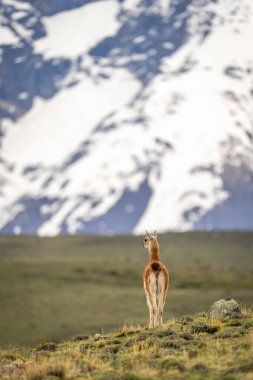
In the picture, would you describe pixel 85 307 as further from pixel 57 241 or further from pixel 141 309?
pixel 57 241

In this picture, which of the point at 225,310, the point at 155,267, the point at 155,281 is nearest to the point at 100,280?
the point at 225,310

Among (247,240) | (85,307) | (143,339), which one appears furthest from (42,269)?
(143,339)

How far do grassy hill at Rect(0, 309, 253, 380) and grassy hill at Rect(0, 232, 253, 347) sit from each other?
6402cm

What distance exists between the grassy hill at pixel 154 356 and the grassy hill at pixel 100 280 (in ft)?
210

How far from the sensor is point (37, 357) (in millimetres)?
22906

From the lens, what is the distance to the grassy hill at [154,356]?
18703 mm

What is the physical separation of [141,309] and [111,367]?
96.7m

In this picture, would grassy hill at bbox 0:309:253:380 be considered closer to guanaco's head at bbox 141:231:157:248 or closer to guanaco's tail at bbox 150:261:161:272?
guanaco's tail at bbox 150:261:161:272

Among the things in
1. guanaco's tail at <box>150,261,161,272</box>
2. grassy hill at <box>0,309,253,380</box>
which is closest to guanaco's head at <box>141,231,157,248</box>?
guanaco's tail at <box>150,261,161,272</box>

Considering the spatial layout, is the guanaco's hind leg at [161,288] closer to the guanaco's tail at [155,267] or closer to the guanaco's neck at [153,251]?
the guanaco's tail at [155,267]

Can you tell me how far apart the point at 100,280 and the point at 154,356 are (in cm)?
11944

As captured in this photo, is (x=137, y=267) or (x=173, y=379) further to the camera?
(x=137, y=267)

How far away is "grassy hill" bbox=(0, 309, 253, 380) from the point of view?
1870 centimetres

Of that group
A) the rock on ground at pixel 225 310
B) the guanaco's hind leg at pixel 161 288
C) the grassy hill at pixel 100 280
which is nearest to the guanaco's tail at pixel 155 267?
the guanaco's hind leg at pixel 161 288
